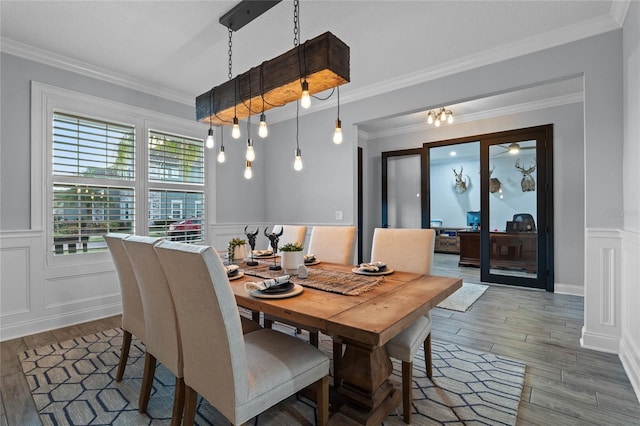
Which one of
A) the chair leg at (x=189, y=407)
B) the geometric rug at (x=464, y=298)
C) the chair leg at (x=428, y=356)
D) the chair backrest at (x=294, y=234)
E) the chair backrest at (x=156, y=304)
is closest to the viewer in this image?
the chair leg at (x=189, y=407)

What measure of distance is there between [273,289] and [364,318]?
20.9 inches

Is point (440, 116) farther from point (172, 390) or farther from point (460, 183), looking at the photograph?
point (460, 183)

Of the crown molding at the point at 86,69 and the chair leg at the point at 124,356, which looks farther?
the crown molding at the point at 86,69

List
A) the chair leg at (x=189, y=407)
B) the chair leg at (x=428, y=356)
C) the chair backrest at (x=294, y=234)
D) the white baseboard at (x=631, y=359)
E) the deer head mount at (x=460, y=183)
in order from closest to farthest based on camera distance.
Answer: the chair leg at (x=189, y=407), the white baseboard at (x=631, y=359), the chair leg at (x=428, y=356), the chair backrest at (x=294, y=234), the deer head mount at (x=460, y=183)

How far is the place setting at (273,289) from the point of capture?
58.9 inches

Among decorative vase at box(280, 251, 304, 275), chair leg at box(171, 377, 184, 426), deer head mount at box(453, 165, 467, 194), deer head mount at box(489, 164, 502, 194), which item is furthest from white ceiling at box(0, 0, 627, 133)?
deer head mount at box(453, 165, 467, 194)

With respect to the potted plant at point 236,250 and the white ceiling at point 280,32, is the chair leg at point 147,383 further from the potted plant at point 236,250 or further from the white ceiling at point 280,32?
the white ceiling at point 280,32

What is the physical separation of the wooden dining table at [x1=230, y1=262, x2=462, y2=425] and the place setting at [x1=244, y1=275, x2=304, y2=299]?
0.08ft

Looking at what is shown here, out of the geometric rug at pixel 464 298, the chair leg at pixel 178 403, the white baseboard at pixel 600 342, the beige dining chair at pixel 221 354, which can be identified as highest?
the beige dining chair at pixel 221 354

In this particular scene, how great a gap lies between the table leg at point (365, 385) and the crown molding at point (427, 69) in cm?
293

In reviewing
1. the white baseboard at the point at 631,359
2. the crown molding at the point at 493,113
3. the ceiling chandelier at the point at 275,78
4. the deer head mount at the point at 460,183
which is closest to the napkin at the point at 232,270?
the ceiling chandelier at the point at 275,78

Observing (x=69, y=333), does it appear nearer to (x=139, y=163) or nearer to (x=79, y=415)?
(x=79, y=415)

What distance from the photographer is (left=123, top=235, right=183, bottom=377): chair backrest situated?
1466mm

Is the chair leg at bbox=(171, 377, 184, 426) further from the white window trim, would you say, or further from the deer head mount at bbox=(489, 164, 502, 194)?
the deer head mount at bbox=(489, 164, 502, 194)
